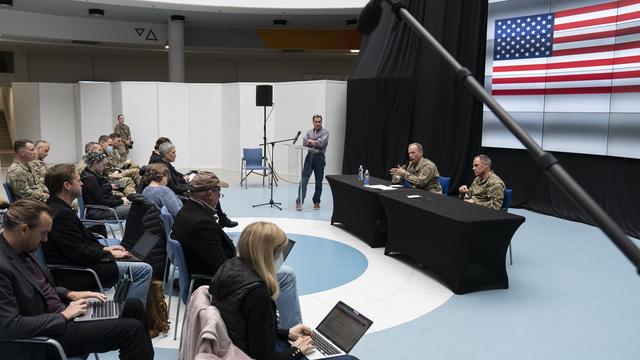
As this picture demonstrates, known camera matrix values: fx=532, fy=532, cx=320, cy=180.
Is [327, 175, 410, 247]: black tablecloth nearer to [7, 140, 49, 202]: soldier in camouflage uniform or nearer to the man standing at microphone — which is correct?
the man standing at microphone

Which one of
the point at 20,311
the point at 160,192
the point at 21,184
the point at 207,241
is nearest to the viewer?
the point at 20,311

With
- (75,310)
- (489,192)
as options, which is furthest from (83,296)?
(489,192)

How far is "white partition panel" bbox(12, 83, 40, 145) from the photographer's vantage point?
14523 millimetres

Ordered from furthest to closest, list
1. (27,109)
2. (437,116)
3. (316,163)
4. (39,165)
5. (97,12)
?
(27,109), (97,12), (437,116), (316,163), (39,165)

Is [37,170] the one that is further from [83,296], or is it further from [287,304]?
[287,304]

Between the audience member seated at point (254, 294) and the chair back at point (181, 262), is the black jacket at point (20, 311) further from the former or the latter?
the chair back at point (181, 262)

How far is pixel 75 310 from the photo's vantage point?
2.69 metres

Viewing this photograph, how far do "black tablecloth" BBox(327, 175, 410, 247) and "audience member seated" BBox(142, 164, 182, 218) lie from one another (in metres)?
2.42

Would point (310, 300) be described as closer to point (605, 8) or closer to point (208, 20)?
point (605, 8)

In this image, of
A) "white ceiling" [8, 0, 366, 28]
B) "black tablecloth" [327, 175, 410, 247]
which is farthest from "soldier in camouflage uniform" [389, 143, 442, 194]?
"white ceiling" [8, 0, 366, 28]

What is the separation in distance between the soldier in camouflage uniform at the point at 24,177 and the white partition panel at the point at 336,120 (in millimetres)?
6671

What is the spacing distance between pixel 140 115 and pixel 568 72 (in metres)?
9.47

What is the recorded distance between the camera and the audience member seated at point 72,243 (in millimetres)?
3354

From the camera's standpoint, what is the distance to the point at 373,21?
2.00m
